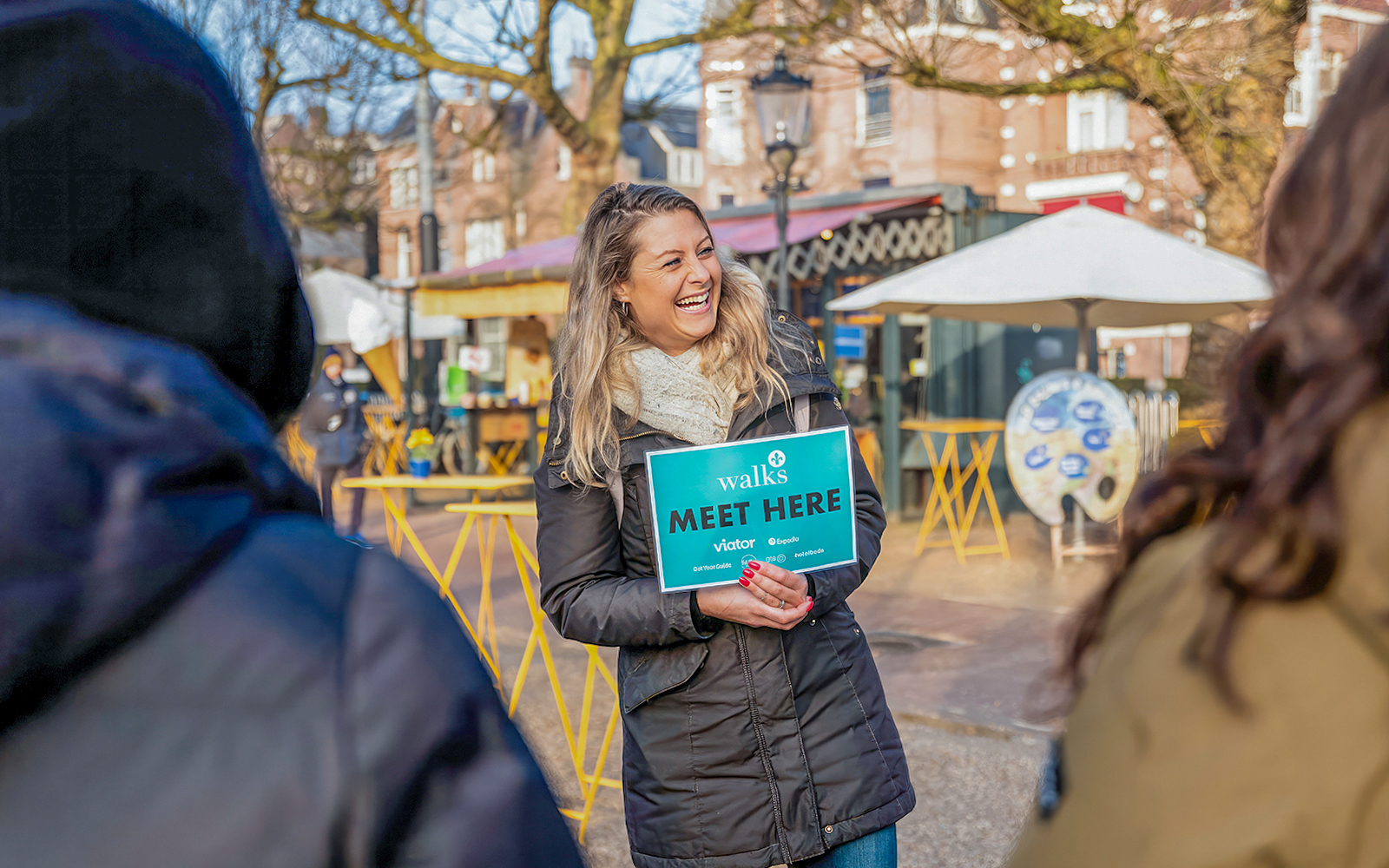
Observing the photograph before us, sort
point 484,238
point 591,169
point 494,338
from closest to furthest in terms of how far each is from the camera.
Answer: point 591,169, point 494,338, point 484,238

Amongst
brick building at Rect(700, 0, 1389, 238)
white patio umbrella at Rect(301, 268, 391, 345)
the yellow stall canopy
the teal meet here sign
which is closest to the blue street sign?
the yellow stall canopy

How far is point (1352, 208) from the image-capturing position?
754 mm

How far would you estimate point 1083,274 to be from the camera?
832 centimetres

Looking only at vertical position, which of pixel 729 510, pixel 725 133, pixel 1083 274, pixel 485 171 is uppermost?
pixel 725 133

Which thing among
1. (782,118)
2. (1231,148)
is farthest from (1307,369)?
(1231,148)

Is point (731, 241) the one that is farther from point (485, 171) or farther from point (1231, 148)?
point (485, 171)

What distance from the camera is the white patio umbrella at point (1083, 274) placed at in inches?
323

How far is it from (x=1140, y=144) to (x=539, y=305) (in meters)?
19.7

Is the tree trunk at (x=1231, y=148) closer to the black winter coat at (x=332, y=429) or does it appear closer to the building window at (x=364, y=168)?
the black winter coat at (x=332, y=429)

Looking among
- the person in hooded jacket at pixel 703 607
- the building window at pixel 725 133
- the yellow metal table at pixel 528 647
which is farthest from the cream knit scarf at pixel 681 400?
the building window at pixel 725 133

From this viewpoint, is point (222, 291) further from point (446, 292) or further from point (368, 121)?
point (368, 121)

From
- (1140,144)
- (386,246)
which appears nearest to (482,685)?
(1140,144)

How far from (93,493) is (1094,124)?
1292 inches

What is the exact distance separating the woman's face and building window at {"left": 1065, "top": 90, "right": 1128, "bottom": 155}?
2926 cm
